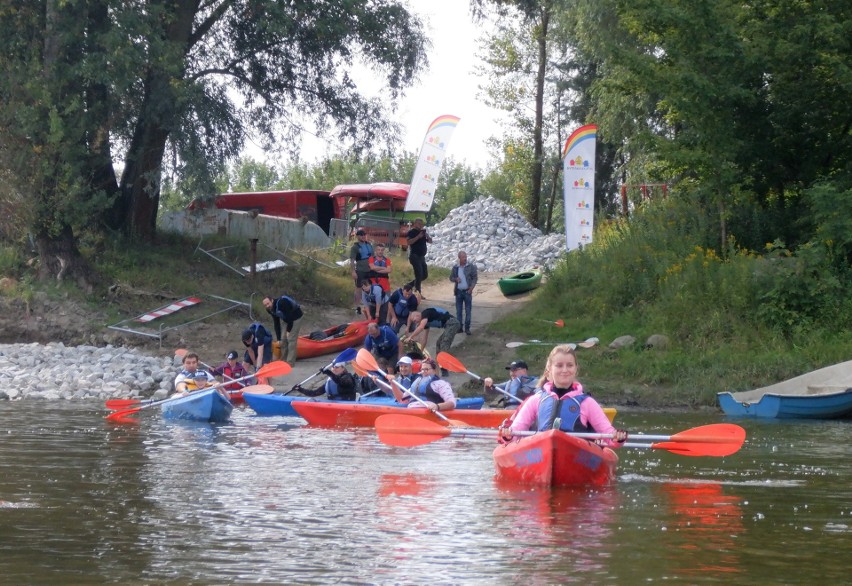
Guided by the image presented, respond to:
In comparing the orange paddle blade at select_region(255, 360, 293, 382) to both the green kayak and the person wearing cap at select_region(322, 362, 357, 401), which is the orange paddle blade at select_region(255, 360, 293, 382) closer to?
the person wearing cap at select_region(322, 362, 357, 401)

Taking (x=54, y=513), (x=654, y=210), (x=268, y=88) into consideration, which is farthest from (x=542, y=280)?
(x=54, y=513)

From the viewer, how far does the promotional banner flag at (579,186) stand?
2472 centimetres

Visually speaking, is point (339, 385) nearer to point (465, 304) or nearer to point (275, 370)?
point (275, 370)

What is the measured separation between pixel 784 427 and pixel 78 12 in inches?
569

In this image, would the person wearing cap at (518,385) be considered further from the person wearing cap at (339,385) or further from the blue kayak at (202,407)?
the blue kayak at (202,407)

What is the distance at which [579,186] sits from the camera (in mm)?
24750

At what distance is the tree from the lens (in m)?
21.0

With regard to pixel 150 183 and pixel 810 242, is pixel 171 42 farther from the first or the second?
pixel 810 242

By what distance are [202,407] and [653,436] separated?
6575 mm

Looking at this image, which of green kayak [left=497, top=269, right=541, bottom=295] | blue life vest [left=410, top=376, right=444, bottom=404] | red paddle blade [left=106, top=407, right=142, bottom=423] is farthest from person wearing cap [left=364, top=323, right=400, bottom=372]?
green kayak [left=497, top=269, right=541, bottom=295]

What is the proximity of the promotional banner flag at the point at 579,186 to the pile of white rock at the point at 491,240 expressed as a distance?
20.9ft

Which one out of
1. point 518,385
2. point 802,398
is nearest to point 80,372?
point 518,385

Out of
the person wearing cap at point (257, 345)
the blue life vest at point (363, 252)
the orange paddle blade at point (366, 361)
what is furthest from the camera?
the blue life vest at point (363, 252)

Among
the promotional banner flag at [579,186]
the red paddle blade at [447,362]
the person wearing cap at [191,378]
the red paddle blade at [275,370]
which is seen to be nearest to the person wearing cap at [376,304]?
the red paddle blade at [275,370]
